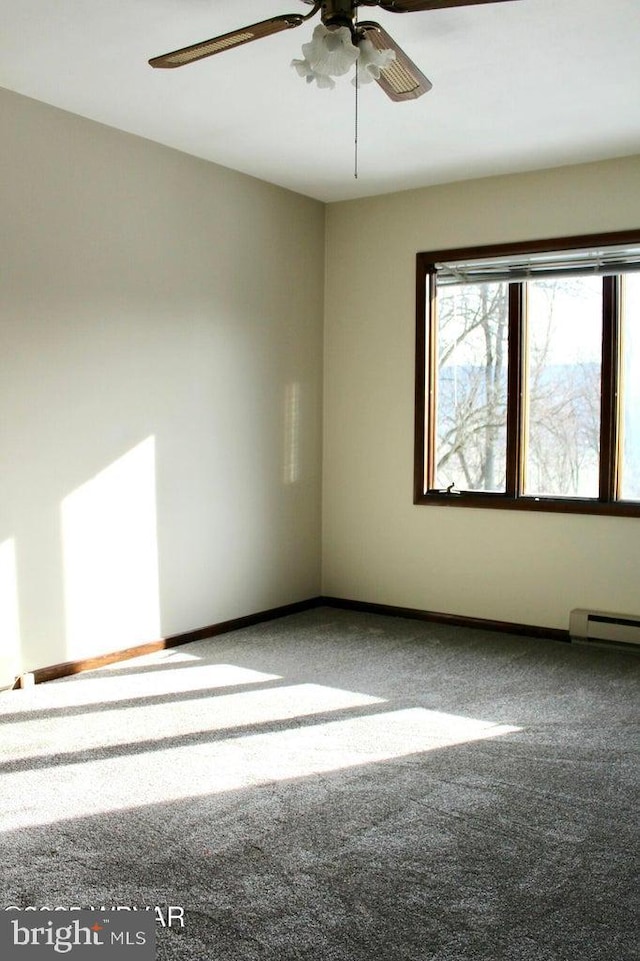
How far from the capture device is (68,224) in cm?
439

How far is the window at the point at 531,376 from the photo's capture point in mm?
5133

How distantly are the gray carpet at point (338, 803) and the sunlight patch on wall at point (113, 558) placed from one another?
227mm

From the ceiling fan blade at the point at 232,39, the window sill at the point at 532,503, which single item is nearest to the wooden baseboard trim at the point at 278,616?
the window sill at the point at 532,503

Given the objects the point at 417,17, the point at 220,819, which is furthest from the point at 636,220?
the point at 220,819

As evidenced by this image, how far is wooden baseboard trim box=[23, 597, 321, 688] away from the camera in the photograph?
4410 mm

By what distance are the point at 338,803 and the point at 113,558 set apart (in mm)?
2146

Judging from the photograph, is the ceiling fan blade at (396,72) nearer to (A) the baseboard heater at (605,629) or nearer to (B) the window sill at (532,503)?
(B) the window sill at (532,503)

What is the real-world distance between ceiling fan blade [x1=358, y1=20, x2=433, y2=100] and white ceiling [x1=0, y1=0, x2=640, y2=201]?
1.20 feet

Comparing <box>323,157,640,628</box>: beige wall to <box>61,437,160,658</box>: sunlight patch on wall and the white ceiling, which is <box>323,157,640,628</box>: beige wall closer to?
the white ceiling

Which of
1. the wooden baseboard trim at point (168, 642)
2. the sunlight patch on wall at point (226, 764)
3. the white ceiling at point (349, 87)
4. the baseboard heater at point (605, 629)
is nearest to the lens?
the sunlight patch on wall at point (226, 764)

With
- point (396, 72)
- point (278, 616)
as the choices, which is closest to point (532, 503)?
point (278, 616)

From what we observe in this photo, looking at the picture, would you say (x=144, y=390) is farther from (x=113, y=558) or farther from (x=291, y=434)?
(x=291, y=434)

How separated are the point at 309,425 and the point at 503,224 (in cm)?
177

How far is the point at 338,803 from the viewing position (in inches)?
118
